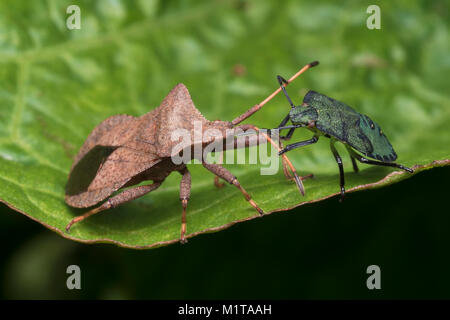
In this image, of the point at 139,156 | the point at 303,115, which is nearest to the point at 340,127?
the point at 303,115

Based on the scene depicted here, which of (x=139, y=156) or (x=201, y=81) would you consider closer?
(x=139, y=156)

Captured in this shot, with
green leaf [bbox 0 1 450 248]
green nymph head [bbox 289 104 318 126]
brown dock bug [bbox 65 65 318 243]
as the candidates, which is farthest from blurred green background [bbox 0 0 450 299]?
green nymph head [bbox 289 104 318 126]

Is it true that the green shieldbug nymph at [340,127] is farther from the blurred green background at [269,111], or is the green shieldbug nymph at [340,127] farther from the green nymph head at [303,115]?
the blurred green background at [269,111]

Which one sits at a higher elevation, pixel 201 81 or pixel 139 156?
pixel 201 81

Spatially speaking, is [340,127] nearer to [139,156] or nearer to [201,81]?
[139,156]

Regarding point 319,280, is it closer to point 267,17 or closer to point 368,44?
point 368,44

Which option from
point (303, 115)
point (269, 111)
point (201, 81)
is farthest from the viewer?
point (201, 81)

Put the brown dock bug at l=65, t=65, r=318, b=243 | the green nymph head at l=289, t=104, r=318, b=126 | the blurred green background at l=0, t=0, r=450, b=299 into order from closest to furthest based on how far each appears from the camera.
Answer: the green nymph head at l=289, t=104, r=318, b=126, the brown dock bug at l=65, t=65, r=318, b=243, the blurred green background at l=0, t=0, r=450, b=299

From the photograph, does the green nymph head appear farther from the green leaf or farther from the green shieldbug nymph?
the green leaf
